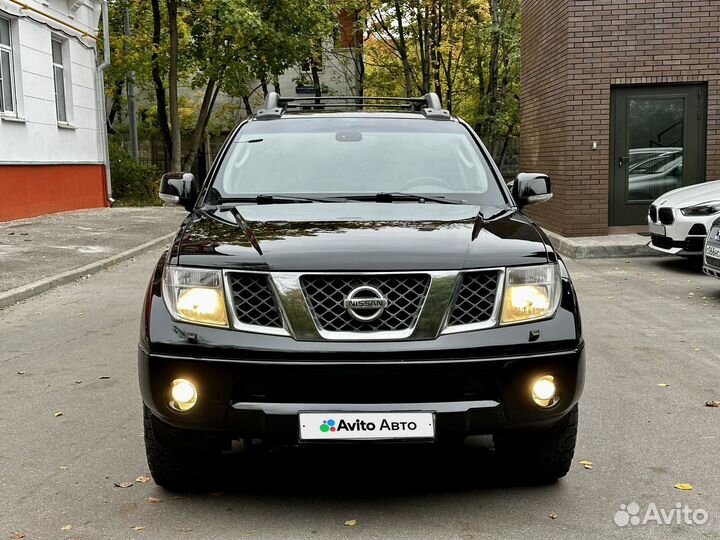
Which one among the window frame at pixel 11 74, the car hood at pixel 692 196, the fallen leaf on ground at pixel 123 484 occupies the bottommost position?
the fallen leaf on ground at pixel 123 484

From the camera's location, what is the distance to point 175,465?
3.89 meters

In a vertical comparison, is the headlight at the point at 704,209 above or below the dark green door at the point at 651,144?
below

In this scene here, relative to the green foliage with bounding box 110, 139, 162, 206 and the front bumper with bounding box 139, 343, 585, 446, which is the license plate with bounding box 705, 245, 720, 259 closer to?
the front bumper with bounding box 139, 343, 585, 446

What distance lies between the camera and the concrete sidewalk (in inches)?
431

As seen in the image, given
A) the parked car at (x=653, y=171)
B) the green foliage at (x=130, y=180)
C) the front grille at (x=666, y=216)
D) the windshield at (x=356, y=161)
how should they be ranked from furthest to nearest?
1. the green foliage at (x=130, y=180)
2. the parked car at (x=653, y=171)
3. the front grille at (x=666, y=216)
4. the windshield at (x=356, y=161)

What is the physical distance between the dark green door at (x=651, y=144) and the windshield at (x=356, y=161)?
1084cm

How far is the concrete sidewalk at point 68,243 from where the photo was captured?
35.9 feet

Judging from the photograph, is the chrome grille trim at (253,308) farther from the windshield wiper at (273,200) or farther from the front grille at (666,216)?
the front grille at (666,216)

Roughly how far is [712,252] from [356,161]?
215 inches

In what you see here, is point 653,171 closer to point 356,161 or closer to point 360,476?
point 356,161

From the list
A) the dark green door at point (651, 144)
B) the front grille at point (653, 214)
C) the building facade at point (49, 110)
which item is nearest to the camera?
the front grille at point (653, 214)

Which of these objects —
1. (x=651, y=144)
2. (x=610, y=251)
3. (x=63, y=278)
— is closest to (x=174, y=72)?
(x=651, y=144)

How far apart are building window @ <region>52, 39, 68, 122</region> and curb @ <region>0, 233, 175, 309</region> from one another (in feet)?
25.8

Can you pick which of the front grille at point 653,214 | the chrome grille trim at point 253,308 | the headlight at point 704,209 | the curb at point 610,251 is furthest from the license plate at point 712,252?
the chrome grille trim at point 253,308
